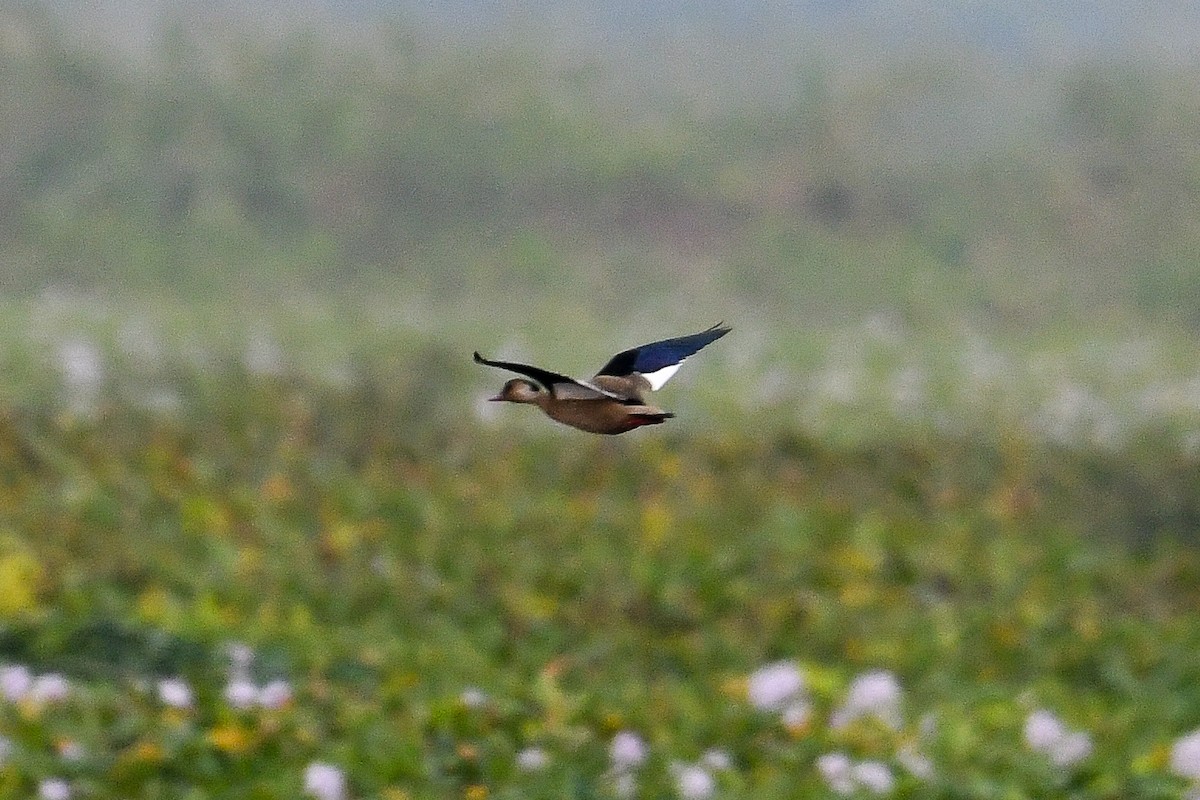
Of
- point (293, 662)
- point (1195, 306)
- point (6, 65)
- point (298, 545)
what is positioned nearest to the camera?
point (293, 662)

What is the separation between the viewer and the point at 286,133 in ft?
47.1

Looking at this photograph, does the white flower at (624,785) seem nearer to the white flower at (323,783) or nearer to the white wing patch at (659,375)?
the white flower at (323,783)

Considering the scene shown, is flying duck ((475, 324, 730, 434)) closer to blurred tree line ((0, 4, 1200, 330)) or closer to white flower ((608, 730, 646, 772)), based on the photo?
white flower ((608, 730, 646, 772))

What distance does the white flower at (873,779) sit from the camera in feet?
11.7

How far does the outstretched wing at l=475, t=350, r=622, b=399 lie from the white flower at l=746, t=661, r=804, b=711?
2.88 metres

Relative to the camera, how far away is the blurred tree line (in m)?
13.5

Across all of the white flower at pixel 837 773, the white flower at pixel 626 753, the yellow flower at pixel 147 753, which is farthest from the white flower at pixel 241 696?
the white flower at pixel 837 773

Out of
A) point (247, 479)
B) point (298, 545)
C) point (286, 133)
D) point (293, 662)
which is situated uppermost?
point (286, 133)

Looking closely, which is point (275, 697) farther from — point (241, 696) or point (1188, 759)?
point (1188, 759)

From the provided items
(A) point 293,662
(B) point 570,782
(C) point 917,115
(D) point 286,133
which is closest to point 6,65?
(D) point 286,133

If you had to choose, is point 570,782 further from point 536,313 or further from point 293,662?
point 536,313

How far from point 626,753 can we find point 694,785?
221mm

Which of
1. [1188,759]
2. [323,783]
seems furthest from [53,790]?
[1188,759]

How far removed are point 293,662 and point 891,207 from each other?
10.9 metres
